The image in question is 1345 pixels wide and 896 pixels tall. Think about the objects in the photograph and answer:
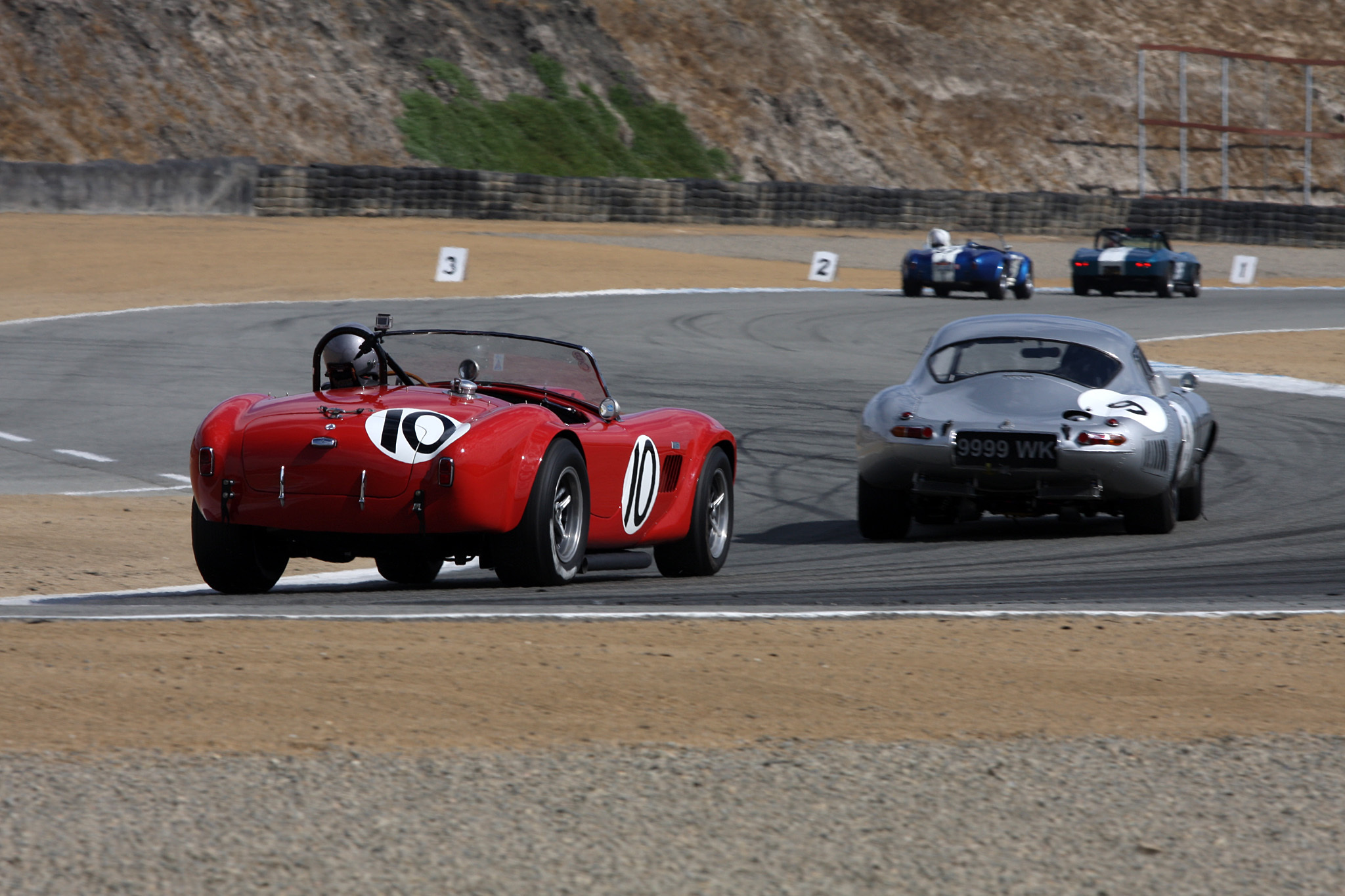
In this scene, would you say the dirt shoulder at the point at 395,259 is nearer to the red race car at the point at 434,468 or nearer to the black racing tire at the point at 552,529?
the red race car at the point at 434,468

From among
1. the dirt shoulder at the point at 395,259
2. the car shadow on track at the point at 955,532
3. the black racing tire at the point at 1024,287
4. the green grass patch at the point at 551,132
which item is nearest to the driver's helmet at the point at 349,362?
the car shadow on track at the point at 955,532

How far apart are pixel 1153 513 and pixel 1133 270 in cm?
2280

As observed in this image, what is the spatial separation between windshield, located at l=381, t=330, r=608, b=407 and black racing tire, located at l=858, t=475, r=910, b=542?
2.27 meters

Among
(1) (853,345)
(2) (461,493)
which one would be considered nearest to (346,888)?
(2) (461,493)

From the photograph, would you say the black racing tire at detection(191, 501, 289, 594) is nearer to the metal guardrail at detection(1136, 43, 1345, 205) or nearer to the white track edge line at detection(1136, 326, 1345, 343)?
the white track edge line at detection(1136, 326, 1345, 343)

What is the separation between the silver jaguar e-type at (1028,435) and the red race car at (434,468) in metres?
1.78

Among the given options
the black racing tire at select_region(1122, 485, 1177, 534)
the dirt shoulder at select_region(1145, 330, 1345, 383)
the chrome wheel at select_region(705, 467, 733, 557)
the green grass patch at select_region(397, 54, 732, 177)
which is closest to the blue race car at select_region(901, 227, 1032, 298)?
the dirt shoulder at select_region(1145, 330, 1345, 383)

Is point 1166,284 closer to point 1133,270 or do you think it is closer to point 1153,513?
point 1133,270

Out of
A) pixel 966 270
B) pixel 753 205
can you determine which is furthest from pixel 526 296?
pixel 753 205

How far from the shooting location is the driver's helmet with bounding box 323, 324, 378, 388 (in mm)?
7344

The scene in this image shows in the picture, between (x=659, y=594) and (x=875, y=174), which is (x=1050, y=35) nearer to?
(x=875, y=174)

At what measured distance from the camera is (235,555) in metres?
7.05

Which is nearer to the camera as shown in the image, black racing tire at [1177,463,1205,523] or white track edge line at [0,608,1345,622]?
white track edge line at [0,608,1345,622]

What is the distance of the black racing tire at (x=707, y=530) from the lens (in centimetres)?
823
